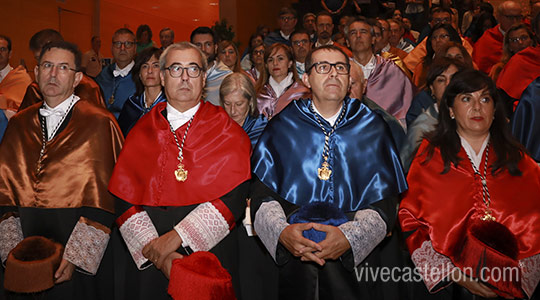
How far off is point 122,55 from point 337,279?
4.19 meters

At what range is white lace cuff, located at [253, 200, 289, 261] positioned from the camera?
290cm

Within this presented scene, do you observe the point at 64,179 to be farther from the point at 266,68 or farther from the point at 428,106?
the point at 266,68

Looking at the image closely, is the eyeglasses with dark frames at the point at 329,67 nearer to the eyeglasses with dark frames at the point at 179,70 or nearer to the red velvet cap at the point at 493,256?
the eyeglasses with dark frames at the point at 179,70

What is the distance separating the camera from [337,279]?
2.93m

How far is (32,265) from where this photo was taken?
2984 mm

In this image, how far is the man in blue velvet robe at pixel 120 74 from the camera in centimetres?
590

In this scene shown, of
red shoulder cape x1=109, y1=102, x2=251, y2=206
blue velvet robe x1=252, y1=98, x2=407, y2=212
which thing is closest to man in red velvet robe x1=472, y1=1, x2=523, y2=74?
blue velvet robe x1=252, y1=98, x2=407, y2=212

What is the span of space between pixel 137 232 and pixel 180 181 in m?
0.39

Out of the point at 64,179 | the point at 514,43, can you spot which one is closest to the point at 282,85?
the point at 514,43

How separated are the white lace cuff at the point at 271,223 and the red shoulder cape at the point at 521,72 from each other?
9.55 ft

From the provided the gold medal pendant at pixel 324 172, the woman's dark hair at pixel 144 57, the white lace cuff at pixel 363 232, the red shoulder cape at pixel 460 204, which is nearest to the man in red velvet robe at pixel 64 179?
the woman's dark hair at pixel 144 57

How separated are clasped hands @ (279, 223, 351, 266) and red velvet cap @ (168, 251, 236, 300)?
1.38 ft

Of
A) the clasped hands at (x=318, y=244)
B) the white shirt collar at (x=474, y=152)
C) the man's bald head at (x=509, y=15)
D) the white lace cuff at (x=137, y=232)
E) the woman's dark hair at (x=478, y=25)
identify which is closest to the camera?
the clasped hands at (x=318, y=244)

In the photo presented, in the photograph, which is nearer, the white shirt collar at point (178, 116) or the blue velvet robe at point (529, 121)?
the white shirt collar at point (178, 116)
